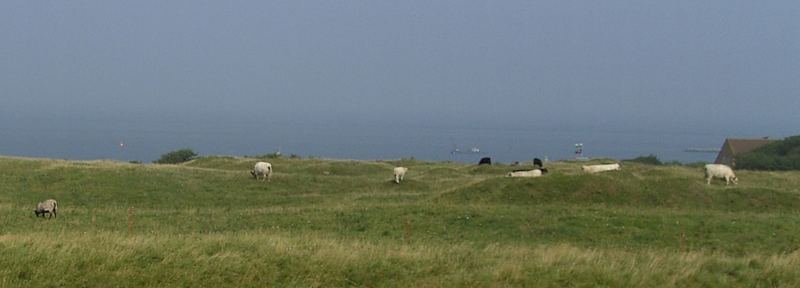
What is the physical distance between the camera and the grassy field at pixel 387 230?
11.6 m

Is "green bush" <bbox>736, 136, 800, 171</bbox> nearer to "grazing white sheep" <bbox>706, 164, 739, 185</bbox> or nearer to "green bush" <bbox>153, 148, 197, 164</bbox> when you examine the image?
"grazing white sheep" <bbox>706, 164, 739, 185</bbox>

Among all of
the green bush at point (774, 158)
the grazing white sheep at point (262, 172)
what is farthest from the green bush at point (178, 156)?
the green bush at point (774, 158)

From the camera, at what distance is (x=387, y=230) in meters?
21.3

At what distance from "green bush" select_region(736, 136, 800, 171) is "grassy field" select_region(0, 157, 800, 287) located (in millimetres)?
38548

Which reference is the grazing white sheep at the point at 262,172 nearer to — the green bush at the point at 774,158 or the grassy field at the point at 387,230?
the grassy field at the point at 387,230

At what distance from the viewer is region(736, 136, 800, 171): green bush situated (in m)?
83.1

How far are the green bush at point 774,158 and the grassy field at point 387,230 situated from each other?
38.5m

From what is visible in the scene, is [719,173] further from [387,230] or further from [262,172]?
[387,230]

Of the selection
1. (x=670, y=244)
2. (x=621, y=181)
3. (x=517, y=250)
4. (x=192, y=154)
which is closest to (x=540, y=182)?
(x=621, y=181)

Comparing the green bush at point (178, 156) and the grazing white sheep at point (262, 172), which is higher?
the grazing white sheep at point (262, 172)

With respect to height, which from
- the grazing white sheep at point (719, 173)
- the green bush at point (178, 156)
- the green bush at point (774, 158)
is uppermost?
the grazing white sheep at point (719, 173)

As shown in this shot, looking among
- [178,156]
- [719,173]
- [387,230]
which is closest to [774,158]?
[719,173]

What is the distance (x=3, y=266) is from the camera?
1070 cm

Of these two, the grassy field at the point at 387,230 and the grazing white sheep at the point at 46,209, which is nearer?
the grassy field at the point at 387,230
